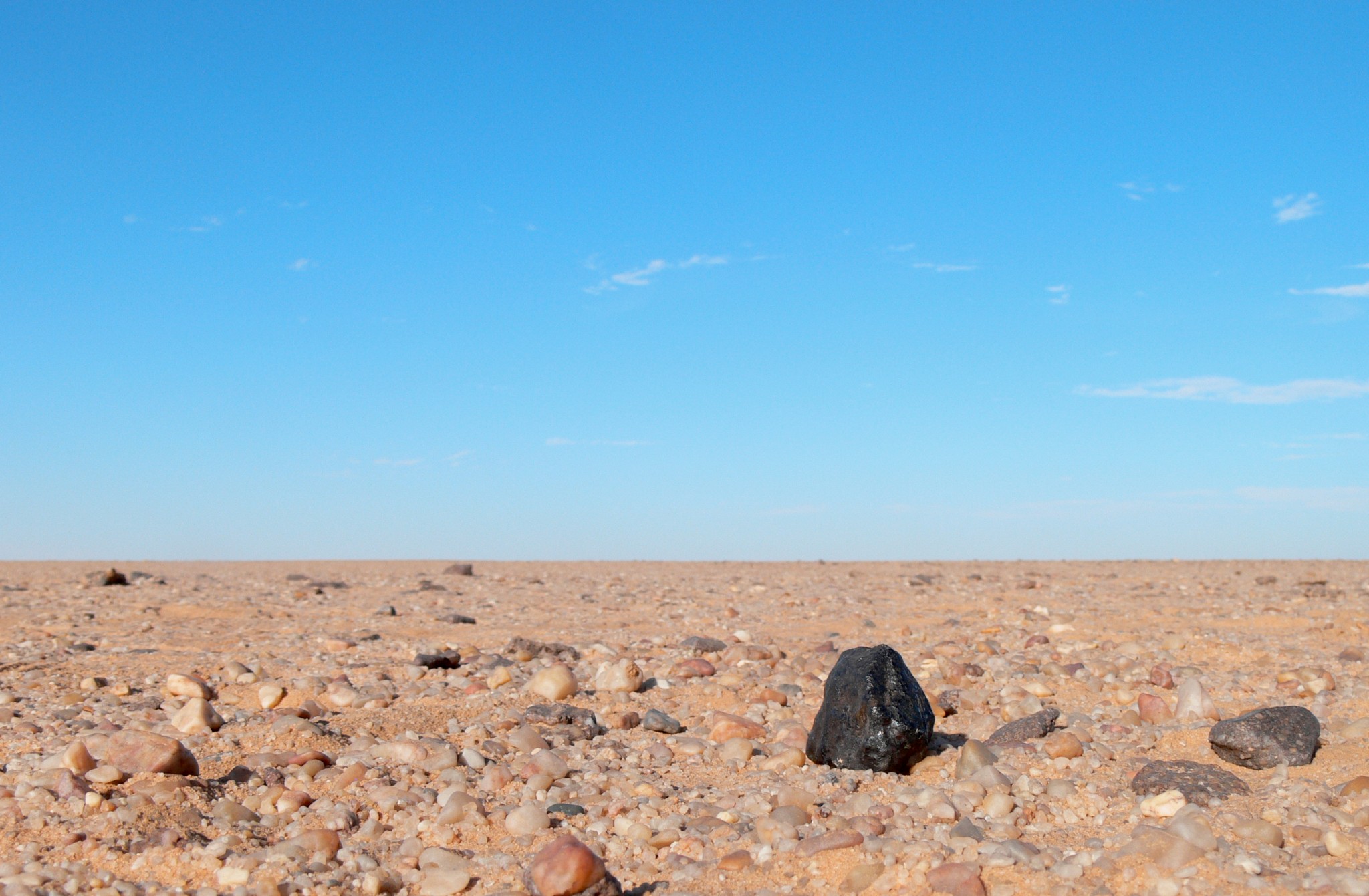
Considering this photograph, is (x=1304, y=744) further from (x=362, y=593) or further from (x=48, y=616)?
(x=362, y=593)

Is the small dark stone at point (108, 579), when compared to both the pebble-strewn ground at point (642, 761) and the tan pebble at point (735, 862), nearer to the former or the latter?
the pebble-strewn ground at point (642, 761)

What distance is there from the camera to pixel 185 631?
24.0 feet

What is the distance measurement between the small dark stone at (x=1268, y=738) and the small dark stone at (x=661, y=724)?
2342mm

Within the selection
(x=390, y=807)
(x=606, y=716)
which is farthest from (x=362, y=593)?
(x=390, y=807)

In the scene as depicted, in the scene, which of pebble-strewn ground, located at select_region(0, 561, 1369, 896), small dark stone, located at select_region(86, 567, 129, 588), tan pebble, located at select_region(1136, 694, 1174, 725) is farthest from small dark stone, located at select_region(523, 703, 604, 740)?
small dark stone, located at select_region(86, 567, 129, 588)

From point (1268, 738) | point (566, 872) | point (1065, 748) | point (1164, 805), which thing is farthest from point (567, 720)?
point (1268, 738)

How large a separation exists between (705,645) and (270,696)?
9.38 ft

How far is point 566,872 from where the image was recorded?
2801mm

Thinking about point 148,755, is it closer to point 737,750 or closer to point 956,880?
point 737,750

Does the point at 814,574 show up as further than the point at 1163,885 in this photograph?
Yes

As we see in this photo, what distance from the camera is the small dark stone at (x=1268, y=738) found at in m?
3.91

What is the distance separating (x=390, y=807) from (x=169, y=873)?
74cm

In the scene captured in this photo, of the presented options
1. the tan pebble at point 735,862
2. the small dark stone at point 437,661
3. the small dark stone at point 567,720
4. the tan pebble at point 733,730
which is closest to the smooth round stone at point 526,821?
the tan pebble at point 735,862

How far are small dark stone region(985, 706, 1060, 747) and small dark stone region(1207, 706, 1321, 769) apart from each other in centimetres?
66
